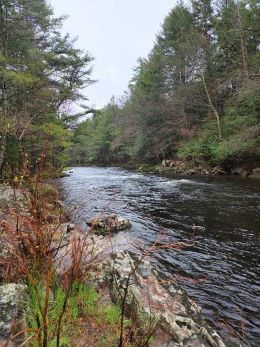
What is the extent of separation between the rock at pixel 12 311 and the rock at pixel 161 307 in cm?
103

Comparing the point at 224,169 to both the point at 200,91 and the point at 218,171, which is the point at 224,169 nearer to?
the point at 218,171

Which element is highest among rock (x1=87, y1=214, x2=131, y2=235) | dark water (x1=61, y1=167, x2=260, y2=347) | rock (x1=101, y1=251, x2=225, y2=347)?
rock (x1=101, y1=251, x2=225, y2=347)

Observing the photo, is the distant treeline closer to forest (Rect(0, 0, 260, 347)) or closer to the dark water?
forest (Rect(0, 0, 260, 347))

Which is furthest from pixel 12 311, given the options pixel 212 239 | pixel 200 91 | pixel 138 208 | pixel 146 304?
pixel 200 91

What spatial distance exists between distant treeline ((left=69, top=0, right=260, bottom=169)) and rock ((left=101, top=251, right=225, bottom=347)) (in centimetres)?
1603

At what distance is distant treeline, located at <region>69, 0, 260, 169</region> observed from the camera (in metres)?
21.0

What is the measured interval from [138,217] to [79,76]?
2022 cm

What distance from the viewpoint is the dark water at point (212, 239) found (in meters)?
4.30

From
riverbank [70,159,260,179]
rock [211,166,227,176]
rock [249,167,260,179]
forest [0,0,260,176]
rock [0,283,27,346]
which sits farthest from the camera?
rock [211,166,227,176]

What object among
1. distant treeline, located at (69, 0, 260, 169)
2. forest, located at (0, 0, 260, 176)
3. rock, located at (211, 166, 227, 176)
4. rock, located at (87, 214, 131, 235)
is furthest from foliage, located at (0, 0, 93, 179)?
rock, located at (211, 166, 227, 176)

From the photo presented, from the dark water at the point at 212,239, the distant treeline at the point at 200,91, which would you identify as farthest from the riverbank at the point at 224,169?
the dark water at the point at 212,239

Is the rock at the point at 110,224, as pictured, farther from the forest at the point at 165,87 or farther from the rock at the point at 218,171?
the rock at the point at 218,171

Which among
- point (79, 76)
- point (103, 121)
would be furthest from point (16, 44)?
point (103, 121)

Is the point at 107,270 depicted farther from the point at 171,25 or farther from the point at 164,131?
the point at 171,25
